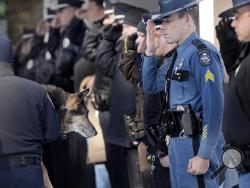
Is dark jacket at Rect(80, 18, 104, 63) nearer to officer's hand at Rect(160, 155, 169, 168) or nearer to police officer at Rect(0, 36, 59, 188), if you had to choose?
officer's hand at Rect(160, 155, 169, 168)

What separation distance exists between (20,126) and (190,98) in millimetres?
1262

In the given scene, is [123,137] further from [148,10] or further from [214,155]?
[214,155]

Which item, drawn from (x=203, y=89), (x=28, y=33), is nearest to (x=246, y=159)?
(x=203, y=89)

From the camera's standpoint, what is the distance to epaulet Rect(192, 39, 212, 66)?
19.5 feet

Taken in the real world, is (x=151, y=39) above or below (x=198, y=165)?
above

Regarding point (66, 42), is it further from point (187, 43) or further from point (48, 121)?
point (187, 43)

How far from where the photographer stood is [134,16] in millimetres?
8195

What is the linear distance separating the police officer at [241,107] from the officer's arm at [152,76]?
32.6 inches

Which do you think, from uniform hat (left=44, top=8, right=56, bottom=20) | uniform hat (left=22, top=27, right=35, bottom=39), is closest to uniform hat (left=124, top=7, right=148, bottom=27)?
uniform hat (left=44, top=8, right=56, bottom=20)

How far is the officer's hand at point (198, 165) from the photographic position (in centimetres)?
587

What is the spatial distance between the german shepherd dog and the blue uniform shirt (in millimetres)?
1626

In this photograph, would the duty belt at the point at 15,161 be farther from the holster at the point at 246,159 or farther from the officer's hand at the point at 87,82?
the officer's hand at the point at 87,82

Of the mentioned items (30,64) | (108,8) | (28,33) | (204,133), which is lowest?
(30,64)

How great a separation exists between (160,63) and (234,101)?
3.82ft
